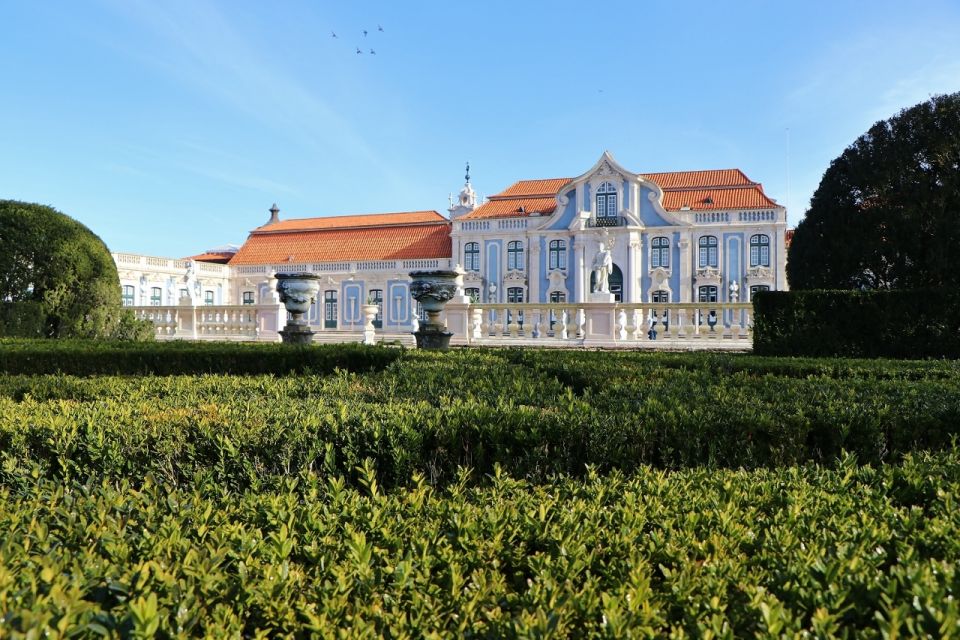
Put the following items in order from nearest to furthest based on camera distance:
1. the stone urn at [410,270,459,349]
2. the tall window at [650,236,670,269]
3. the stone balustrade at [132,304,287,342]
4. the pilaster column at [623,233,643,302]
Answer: the stone urn at [410,270,459,349] → the stone balustrade at [132,304,287,342] → the pilaster column at [623,233,643,302] → the tall window at [650,236,670,269]

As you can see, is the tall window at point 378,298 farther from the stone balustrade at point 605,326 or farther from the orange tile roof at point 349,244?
the stone balustrade at point 605,326

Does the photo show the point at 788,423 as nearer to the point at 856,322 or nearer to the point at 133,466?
the point at 133,466

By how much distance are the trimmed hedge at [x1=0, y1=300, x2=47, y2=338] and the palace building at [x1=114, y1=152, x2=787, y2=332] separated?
2135 cm

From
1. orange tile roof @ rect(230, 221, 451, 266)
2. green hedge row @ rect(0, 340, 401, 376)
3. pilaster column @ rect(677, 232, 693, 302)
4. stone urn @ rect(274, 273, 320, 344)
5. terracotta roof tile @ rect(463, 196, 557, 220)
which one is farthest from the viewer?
orange tile roof @ rect(230, 221, 451, 266)

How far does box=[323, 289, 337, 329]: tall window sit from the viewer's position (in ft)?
130

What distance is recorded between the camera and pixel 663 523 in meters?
2.37

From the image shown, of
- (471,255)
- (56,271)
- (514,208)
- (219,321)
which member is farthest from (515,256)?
(56,271)

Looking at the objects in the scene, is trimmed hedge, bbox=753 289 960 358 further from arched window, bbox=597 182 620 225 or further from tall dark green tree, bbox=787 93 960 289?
arched window, bbox=597 182 620 225

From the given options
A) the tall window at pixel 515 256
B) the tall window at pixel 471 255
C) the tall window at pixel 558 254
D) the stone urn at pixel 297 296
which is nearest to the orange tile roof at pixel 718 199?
the tall window at pixel 558 254

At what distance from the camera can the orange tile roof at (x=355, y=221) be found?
41875 mm

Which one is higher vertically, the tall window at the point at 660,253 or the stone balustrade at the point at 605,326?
the tall window at the point at 660,253

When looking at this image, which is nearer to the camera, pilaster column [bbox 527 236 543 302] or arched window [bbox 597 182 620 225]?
arched window [bbox 597 182 620 225]

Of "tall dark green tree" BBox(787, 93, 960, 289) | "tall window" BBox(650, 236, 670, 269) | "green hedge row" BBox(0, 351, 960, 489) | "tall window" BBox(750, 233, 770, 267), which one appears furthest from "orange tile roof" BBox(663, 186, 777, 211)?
"green hedge row" BBox(0, 351, 960, 489)

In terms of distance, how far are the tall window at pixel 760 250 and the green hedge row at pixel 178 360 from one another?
29.9 m
